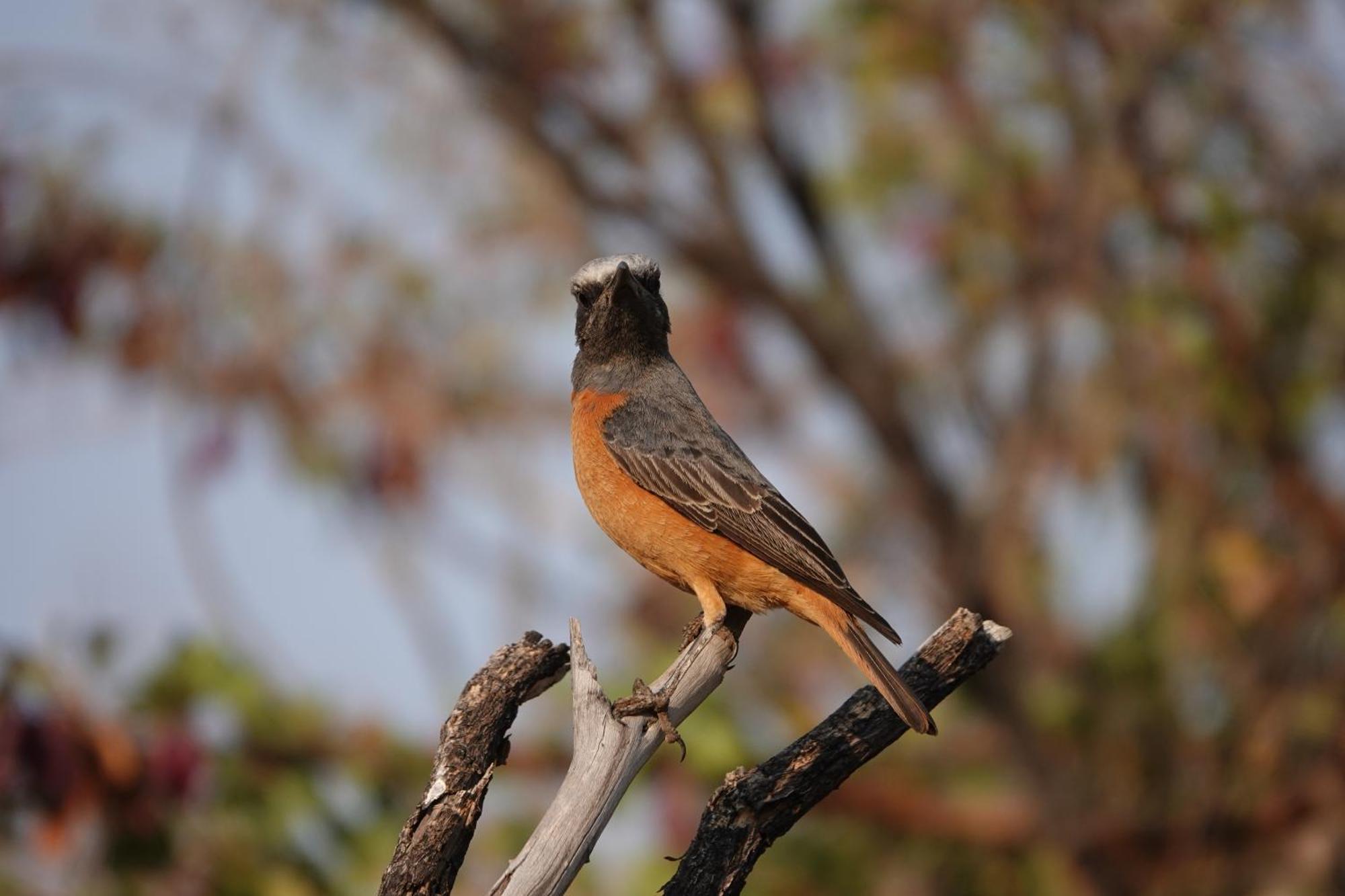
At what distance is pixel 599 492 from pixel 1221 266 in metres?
7.99

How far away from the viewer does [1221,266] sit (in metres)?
11.5

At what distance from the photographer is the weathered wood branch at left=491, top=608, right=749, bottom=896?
372 cm

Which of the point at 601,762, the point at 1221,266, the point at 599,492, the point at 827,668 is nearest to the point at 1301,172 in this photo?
the point at 1221,266

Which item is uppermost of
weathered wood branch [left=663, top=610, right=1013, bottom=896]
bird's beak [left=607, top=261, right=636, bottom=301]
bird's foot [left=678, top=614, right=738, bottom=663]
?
bird's beak [left=607, top=261, right=636, bottom=301]

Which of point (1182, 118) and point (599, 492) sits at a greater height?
point (1182, 118)

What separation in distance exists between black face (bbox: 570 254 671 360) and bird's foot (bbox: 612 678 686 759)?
176 centimetres

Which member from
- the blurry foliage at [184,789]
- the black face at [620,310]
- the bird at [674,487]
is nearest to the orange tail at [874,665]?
the bird at [674,487]

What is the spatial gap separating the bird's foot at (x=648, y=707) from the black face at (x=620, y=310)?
1.76 m

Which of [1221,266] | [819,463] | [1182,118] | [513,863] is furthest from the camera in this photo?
[819,463]

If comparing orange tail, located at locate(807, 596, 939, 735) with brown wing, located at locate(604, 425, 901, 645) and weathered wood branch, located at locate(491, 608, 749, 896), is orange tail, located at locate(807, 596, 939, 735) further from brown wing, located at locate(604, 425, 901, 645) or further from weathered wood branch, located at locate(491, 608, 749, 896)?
weathered wood branch, located at locate(491, 608, 749, 896)

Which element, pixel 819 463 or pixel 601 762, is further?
pixel 819 463

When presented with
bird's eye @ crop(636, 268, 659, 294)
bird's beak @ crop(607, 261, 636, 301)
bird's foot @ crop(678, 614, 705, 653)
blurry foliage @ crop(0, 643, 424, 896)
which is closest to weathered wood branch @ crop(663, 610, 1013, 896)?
bird's foot @ crop(678, 614, 705, 653)

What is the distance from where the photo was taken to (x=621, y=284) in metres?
5.30

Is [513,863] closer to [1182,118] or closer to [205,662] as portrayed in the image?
[205,662]
